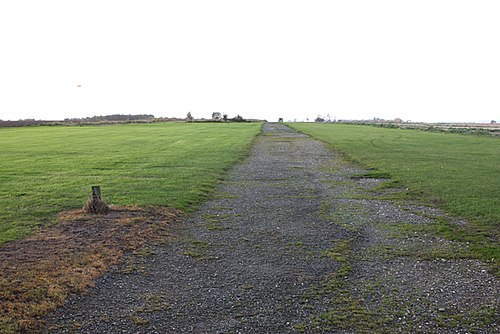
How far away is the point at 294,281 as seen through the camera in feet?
20.6

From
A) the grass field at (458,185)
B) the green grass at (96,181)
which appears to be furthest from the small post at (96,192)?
the grass field at (458,185)

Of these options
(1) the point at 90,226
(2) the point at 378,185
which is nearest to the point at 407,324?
(1) the point at 90,226

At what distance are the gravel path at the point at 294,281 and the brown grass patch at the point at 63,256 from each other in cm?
32

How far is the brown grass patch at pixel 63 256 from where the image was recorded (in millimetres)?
5277

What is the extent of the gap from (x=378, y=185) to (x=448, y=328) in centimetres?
1039

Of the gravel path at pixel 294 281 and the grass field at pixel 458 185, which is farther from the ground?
the grass field at pixel 458 185

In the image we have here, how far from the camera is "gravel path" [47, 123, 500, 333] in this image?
16.5 ft

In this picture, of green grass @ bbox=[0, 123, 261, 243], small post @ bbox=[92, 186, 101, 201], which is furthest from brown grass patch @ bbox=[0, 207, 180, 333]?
green grass @ bbox=[0, 123, 261, 243]

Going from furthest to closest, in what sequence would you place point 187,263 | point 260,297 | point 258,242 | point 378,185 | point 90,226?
Answer: point 378,185
point 90,226
point 258,242
point 187,263
point 260,297

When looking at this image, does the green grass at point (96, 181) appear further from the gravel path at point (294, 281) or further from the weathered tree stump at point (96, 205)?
the gravel path at point (294, 281)

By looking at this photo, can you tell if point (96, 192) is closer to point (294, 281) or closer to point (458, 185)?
point (294, 281)

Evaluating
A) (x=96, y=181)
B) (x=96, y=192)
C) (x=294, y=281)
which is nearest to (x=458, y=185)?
(x=294, y=281)

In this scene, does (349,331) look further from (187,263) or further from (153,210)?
(153,210)

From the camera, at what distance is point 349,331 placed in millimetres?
4789
